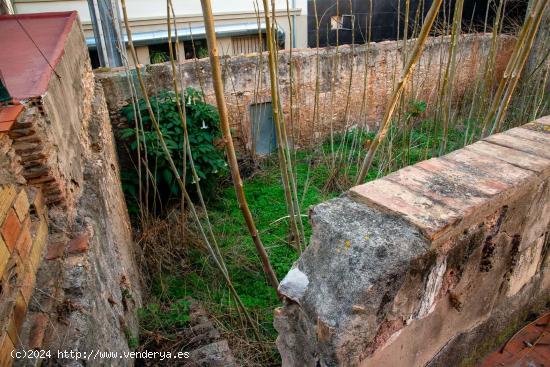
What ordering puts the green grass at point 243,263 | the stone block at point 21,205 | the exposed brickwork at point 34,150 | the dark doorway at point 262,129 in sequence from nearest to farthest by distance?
the stone block at point 21,205, the exposed brickwork at point 34,150, the green grass at point 243,263, the dark doorway at point 262,129

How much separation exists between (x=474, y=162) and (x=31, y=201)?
5.40ft

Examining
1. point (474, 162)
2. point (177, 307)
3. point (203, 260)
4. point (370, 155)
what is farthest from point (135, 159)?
point (474, 162)

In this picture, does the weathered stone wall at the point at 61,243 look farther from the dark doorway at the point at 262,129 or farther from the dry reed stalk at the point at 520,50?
the dark doorway at the point at 262,129

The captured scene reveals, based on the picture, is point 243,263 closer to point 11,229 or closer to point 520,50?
point 11,229

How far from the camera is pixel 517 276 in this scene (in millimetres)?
1542

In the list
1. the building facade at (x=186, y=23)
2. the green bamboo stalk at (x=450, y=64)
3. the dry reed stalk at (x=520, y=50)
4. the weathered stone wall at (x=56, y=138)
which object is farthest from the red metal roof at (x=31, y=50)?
the building facade at (x=186, y=23)

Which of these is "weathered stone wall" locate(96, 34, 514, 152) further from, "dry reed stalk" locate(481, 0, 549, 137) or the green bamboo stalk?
"dry reed stalk" locate(481, 0, 549, 137)

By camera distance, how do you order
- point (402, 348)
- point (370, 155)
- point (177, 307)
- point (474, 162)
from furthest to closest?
point (177, 307) < point (370, 155) < point (474, 162) < point (402, 348)

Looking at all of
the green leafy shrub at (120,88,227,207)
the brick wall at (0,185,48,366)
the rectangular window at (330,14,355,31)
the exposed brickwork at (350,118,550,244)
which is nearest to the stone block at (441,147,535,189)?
the exposed brickwork at (350,118,550,244)

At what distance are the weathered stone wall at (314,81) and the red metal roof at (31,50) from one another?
102 centimetres

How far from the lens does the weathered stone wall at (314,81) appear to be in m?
4.63

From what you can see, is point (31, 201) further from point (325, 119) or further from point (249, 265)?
point (325, 119)

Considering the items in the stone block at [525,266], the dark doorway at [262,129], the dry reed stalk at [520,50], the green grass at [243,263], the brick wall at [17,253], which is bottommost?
the green grass at [243,263]

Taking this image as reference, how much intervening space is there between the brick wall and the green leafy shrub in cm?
221
